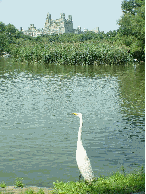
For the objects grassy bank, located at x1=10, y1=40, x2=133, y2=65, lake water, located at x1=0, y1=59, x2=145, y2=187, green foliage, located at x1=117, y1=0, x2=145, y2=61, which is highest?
green foliage, located at x1=117, y1=0, x2=145, y2=61

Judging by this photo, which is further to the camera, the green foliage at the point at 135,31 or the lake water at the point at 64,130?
the green foliage at the point at 135,31

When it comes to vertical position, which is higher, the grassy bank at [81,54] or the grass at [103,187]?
the grassy bank at [81,54]

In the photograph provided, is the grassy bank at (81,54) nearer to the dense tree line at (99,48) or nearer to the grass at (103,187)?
the dense tree line at (99,48)

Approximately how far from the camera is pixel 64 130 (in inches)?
579

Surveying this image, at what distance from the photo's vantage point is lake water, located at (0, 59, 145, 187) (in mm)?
10297

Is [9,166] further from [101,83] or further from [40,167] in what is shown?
[101,83]

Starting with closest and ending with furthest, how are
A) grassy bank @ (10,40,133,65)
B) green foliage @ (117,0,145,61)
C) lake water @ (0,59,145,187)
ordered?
lake water @ (0,59,145,187)
grassy bank @ (10,40,133,65)
green foliage @ (117,0,145,61)

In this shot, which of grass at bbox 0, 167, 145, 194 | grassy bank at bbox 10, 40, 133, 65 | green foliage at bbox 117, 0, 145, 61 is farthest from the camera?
green foliage at bbox 117, 0, 145, 61

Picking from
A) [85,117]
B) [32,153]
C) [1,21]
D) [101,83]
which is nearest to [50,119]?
[85,117]

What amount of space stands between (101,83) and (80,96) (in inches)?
287

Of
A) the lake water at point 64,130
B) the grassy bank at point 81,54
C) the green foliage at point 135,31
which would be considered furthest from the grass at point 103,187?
the green foliage at point 135,31

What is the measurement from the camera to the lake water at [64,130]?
1030cm

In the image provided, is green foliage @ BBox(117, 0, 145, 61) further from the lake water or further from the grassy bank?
the lake water

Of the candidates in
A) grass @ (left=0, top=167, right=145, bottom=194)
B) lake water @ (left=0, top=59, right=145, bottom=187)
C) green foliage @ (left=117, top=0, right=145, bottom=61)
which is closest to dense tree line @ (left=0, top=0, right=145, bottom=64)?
green foliage @ (left=117, top=0, right=145, bottom=61)
